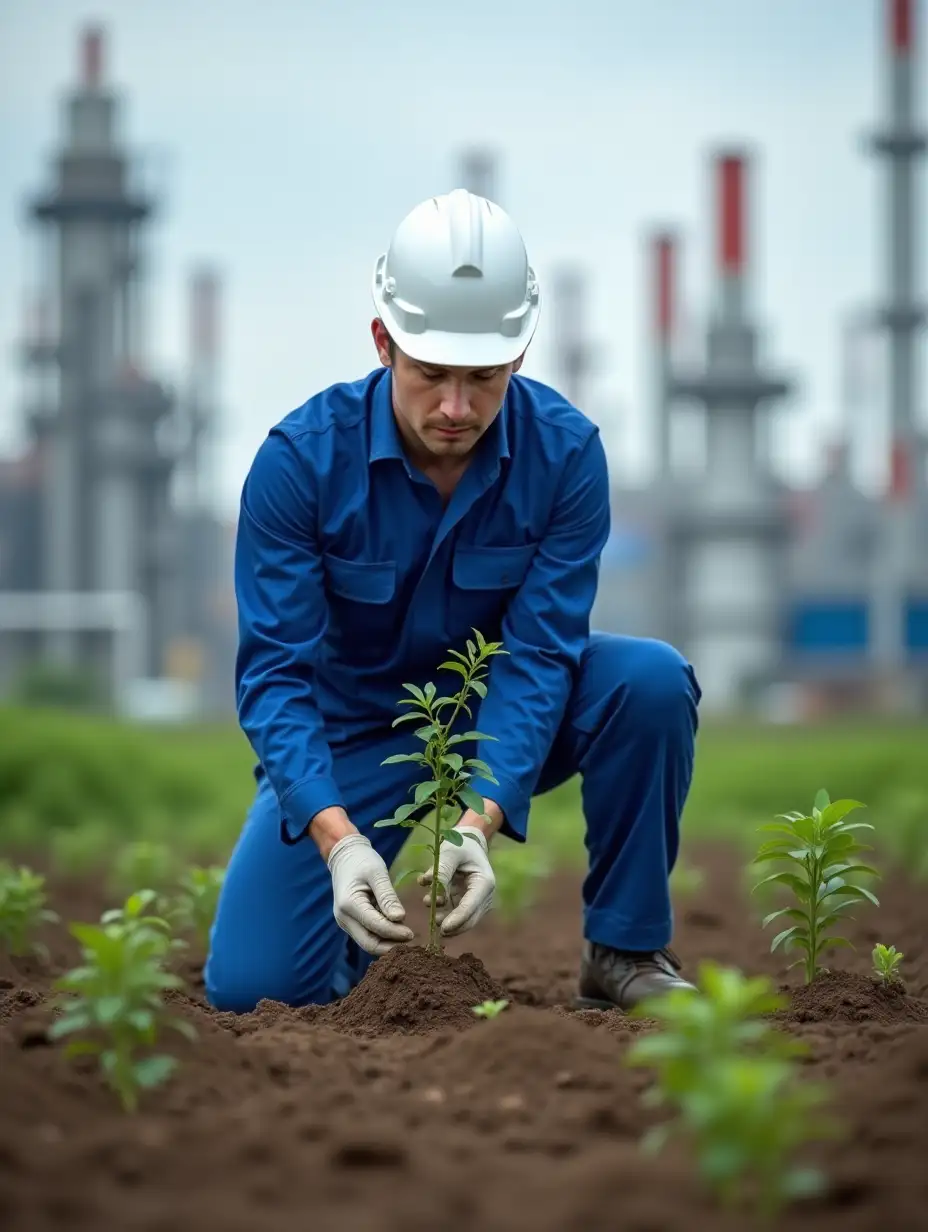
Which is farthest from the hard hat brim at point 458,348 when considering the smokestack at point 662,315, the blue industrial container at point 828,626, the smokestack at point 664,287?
the smokestack at point 664,287

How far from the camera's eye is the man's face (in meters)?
3.09

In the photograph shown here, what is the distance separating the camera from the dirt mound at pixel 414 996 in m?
Result: 2.77

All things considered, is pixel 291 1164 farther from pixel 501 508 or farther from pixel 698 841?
pixel 698 841

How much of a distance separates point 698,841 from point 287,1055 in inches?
217

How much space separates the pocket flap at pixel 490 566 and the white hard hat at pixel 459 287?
46cm

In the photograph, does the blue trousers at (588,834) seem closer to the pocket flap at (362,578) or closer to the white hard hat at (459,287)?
the pocket flap at (362,578)

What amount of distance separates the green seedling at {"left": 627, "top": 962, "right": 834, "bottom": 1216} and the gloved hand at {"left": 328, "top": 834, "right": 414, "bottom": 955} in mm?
1097

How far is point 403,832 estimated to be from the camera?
3.58m

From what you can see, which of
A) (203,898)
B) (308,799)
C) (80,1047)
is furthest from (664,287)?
(80,1047)

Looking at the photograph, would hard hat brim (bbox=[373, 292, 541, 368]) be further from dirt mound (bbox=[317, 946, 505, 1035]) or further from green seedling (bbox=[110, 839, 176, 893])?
green seedling (bbox=[110, 839, 176, 893])

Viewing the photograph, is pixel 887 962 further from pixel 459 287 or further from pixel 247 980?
pixel 459 287

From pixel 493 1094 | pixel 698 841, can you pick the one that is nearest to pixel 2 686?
pixel 698 841

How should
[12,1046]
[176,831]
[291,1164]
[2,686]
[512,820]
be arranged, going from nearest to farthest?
1. [291,1164]
2. [12,1046]
3. [512,820]
4. [176,831]
5. [2,686]

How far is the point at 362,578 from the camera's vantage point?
11.1 ft
